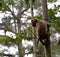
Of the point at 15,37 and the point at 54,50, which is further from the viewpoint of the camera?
the point at 54,50

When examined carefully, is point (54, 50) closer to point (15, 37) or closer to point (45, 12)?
point (15, 37)

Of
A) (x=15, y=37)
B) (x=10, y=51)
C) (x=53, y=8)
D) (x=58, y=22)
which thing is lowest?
(x=10, y=51)

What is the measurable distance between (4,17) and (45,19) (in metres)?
A: 3.56

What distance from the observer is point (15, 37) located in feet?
11.3

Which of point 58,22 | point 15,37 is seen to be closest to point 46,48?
point 58,22

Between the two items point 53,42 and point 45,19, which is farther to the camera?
point 53,42

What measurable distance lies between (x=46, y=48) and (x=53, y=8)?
3.97ft

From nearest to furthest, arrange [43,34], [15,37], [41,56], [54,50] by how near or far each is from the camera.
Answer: [43,34], [15,37], [54,50], [41,56]

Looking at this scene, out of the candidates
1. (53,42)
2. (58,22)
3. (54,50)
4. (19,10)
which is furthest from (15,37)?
(19,10)

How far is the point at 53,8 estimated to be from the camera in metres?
3.29

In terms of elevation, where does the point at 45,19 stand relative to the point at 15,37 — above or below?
above

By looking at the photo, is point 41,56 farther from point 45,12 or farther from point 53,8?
point 45,12

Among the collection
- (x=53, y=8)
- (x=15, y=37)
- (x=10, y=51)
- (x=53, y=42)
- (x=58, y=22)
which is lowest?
(x=10, y=51)

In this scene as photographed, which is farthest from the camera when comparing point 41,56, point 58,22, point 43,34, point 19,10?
point 19,10
